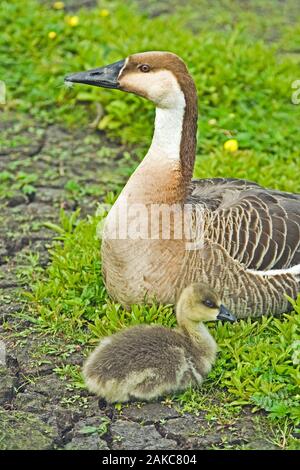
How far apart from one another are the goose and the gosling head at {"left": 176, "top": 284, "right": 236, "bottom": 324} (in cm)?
34

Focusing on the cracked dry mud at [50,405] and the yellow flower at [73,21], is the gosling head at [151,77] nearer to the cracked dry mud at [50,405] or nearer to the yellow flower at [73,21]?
the cracked dry mud at [50,405]

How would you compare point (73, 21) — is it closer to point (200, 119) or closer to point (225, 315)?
point (200, 119)

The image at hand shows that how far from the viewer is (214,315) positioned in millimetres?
4879

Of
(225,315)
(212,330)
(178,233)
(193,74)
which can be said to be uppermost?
(193,74)

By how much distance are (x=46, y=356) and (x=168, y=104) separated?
1.65 meters

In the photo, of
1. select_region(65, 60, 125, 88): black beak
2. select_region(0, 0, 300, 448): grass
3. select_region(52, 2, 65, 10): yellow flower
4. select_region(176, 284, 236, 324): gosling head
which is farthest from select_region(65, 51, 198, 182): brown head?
select_region(52, 2, 65, 10): yellow flower

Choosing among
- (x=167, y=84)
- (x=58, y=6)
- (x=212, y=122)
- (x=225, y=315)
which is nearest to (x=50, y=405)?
(x=225, y=315)

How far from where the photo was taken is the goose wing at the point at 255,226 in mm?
5309

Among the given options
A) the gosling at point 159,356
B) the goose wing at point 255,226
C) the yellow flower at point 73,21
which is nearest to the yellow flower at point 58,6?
the yellow flower at point 73,21

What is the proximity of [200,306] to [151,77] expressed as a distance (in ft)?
4.73

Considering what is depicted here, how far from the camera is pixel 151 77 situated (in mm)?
5336

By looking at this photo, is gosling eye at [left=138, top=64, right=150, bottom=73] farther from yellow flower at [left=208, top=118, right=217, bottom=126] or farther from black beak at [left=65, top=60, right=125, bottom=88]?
yellow flower at [left=208, top=118, right=217, bottom=126]

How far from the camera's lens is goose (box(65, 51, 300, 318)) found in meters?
5.24

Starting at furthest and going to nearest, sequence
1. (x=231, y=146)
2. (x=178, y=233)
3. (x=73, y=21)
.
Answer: (x=73, y=21)
(x=231, y=146)
(x=178, y=233)
